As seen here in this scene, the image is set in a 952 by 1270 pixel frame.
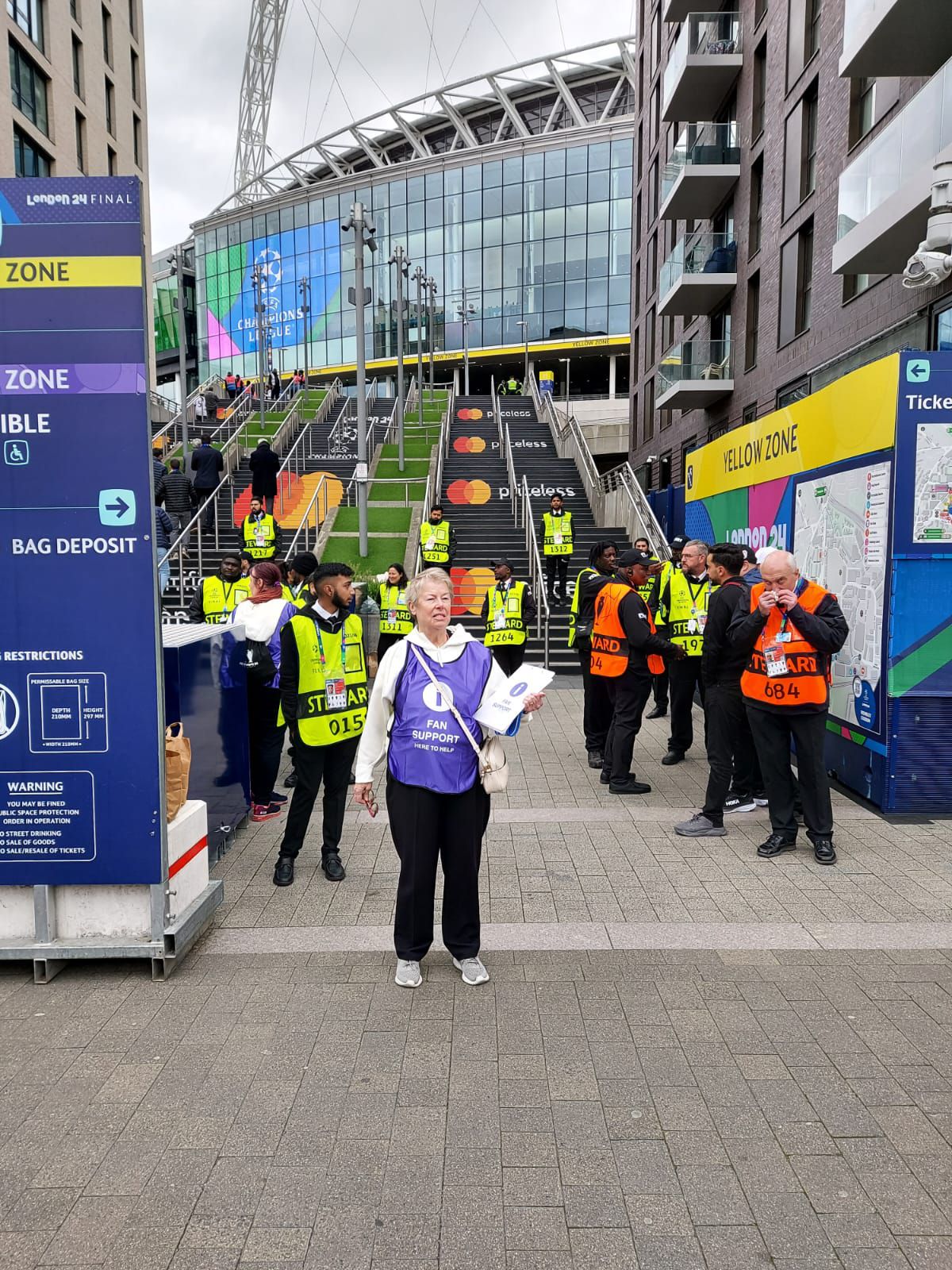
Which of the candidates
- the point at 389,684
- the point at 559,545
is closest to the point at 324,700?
the point at 389,684

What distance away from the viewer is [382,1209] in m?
2.65

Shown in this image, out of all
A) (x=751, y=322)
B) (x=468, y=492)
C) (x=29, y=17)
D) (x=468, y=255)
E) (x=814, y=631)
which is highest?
(x=468, y=255)

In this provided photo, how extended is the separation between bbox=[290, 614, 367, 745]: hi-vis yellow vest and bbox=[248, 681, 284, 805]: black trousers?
1.79m

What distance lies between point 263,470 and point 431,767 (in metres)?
16.2

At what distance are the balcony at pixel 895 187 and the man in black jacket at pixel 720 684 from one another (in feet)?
20.0

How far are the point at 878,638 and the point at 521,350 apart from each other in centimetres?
5056

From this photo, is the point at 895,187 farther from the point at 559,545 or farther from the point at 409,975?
the point at 409,975

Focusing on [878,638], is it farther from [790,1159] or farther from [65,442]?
[65,442]

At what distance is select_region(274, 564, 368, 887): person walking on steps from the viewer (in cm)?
532

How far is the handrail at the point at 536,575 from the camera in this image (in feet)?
49.2

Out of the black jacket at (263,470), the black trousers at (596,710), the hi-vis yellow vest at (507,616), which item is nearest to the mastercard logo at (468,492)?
the black jacket at (263,470)

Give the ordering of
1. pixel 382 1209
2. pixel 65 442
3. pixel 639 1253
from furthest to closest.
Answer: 1. pixel 65 442
2. pixel 382 1209
3. pixel 639 1253

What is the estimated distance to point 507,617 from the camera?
35.6ft

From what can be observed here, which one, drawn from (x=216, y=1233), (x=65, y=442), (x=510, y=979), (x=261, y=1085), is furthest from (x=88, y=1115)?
(x=65, y=442)
